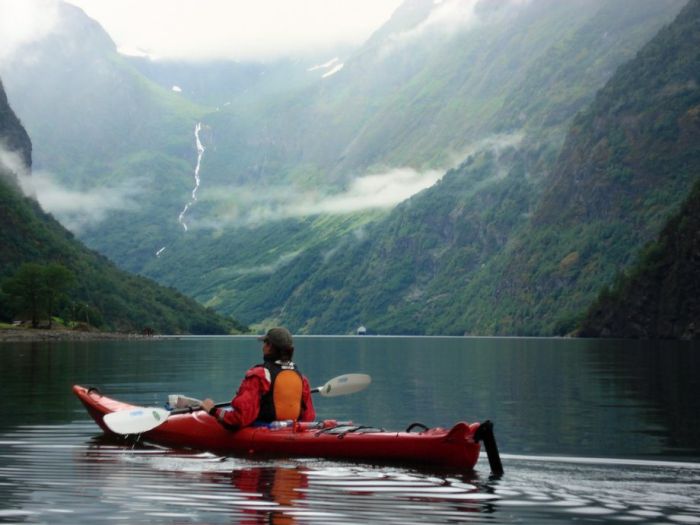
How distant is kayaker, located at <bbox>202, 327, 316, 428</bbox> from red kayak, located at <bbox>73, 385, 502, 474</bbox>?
40cm

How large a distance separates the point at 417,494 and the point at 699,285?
176 meters

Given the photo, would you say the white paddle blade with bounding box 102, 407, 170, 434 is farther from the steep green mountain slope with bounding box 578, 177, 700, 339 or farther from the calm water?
the steep green mountain slope with bounding box 578, 177, 700, 339

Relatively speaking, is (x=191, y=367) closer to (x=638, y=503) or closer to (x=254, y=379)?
(x=254, y=379)

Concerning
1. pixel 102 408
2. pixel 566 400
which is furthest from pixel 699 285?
pixel 102 408

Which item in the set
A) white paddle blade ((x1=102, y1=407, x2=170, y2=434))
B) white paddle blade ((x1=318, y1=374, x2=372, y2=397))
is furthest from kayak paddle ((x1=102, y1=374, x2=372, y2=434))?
white paddle blade ((x1=318, y1=374, x2=372, y2=397))

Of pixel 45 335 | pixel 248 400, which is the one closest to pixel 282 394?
pixel 248 400

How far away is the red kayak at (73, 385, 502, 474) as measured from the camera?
77.5 ft

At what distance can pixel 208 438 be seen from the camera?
1088 inches

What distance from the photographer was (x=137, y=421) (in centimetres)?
2828

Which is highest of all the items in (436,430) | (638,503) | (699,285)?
(699,285)

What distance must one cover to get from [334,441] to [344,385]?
6.25 metres

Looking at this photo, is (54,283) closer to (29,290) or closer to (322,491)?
(29,290)

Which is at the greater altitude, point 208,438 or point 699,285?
point 699,285

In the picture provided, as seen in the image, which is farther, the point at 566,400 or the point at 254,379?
the point at 566,400
